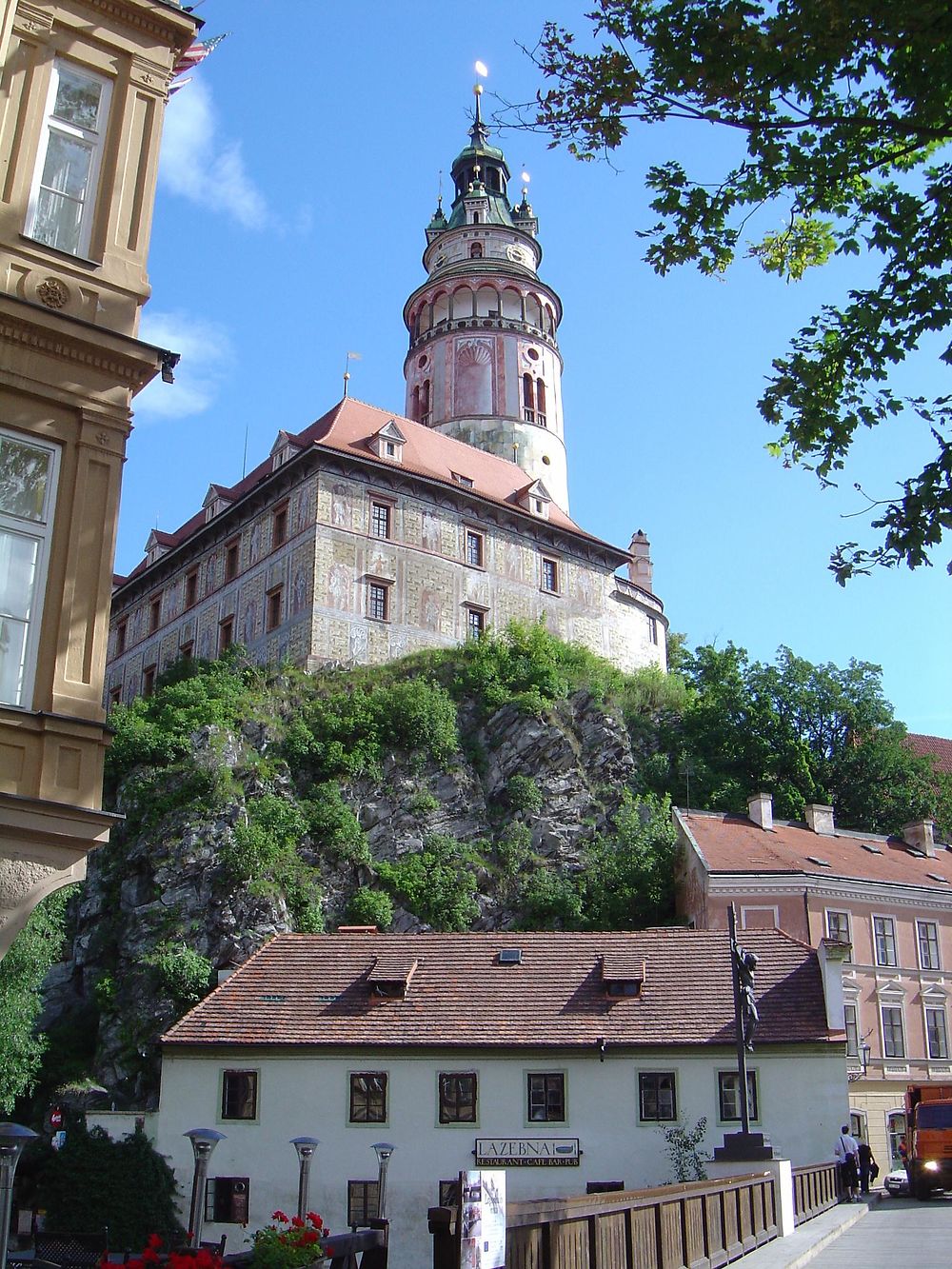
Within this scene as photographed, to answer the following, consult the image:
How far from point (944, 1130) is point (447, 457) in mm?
35164

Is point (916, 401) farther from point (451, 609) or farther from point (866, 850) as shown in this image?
point (451, 609)

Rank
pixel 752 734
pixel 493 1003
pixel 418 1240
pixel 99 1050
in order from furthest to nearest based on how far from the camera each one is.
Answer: pixel 752 734
pixel 99 1050
pixel 493 1003
pixel 418 1240

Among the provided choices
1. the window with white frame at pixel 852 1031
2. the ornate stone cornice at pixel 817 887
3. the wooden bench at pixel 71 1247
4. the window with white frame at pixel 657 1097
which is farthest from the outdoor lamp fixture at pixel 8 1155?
the window with white frame at pixel 852 1031

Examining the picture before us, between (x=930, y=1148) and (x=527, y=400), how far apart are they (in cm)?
4336

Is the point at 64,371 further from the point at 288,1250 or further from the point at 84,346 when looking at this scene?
the point at 288,1250

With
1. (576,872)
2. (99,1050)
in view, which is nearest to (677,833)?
(576,872)

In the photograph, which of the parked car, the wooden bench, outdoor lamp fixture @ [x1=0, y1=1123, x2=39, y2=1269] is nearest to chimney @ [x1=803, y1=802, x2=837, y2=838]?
the parked car

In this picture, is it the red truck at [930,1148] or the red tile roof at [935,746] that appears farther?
the red tile roof at [935,746]

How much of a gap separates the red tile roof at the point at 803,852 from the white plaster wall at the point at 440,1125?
11.3 m

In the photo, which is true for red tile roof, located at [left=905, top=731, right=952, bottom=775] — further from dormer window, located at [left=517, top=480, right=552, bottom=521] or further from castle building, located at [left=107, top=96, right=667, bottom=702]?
dormer window, located at [left=517, top=480, right=552, bottom=521]

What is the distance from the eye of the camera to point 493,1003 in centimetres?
2645

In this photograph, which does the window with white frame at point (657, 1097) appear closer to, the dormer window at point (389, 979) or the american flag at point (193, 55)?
the dormer window at point (389, 979)

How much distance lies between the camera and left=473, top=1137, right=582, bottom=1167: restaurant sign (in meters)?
24.4

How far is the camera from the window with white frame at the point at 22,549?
8.98m
